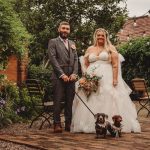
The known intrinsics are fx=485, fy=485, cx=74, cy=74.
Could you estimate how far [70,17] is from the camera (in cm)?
2764

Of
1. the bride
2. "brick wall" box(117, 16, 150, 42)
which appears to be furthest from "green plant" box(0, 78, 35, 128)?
"brick wall" box(117, 16, 150, 42)

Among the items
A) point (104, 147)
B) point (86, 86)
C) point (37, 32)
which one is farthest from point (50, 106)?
point (37, 32)

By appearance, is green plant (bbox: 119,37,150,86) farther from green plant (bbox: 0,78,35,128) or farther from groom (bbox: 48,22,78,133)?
groom (bbox: 48,22,78,133)

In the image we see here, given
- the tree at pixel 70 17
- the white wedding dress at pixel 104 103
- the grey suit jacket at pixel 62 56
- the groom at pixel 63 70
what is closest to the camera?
the groom at pixel 63 70

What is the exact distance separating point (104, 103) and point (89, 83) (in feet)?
1.71

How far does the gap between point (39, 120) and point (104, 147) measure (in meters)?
5.36

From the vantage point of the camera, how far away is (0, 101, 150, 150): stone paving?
7.80 metres

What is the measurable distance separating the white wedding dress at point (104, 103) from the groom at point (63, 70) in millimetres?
294

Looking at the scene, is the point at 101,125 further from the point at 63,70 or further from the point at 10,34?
the point at 10,34

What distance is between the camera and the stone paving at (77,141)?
780 cm

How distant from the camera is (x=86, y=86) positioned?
1014 cm

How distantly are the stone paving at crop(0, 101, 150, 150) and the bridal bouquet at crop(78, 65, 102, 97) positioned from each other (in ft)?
3.26

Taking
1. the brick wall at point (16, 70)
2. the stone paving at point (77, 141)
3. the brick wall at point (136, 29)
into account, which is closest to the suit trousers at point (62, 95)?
the stone paving at point (77, 141)

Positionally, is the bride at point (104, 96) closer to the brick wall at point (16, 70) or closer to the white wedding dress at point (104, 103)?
the white wedding dress at point (104, 103)
